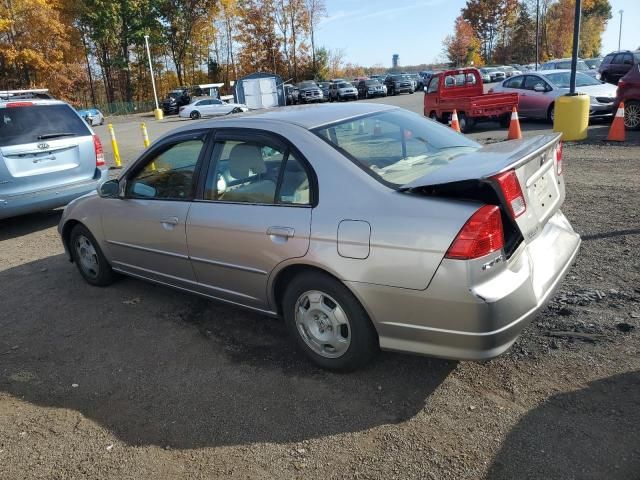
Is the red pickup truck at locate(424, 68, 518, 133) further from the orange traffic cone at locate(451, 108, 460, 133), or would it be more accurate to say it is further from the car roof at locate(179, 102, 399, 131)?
the car roof at locate(179, 102, 399, 131)

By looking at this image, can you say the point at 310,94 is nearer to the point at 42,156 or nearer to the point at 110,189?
the point at 42,156

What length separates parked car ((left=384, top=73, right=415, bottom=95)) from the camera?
41.9 meters

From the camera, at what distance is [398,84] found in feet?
137

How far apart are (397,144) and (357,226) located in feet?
3.22

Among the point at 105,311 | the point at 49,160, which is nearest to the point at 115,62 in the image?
the point at 49,160

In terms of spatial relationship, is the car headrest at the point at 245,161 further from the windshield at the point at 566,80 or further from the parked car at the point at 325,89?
the parked car at the point at 325,89

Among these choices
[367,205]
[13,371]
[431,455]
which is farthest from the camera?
[13,371]

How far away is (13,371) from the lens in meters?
3.76

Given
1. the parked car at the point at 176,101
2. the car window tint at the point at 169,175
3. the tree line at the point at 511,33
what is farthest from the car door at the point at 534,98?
the tree line at the point at 511,33

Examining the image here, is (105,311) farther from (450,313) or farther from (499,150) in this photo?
(499,150)

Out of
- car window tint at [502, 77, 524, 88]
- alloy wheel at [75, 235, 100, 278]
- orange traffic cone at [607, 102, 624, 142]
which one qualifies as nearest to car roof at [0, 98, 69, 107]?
alloy wheel at [75, 235, 100, 278]

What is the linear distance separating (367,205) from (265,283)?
0.97 meters

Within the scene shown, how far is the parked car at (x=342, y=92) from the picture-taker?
39963mm

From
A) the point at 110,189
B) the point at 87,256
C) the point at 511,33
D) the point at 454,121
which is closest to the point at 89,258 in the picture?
the point at 87,256
